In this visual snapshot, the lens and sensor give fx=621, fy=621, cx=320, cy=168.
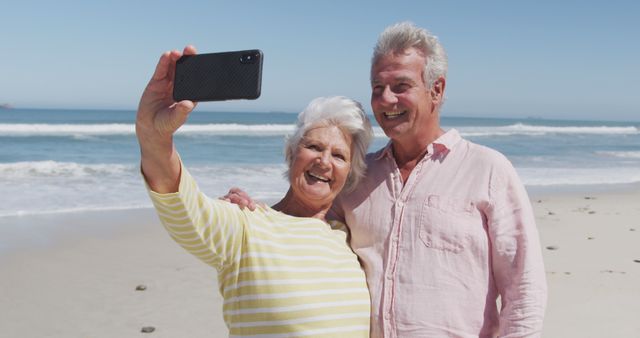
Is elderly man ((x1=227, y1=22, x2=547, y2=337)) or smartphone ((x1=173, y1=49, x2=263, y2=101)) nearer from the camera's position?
smartphone ((x1=173, y1=49, x2=263, y2=101))

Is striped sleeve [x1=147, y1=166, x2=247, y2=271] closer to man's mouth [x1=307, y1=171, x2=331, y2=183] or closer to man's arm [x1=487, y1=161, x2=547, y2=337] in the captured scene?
man's mouth [x1=307, y1=171, x2=331, y2=183]

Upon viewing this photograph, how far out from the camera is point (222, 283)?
2.29 metres

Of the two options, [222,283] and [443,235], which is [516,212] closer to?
[443,235]

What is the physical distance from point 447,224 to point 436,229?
5cm

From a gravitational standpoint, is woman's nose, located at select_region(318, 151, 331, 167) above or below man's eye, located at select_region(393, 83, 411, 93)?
below

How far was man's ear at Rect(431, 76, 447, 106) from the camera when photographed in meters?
2.56

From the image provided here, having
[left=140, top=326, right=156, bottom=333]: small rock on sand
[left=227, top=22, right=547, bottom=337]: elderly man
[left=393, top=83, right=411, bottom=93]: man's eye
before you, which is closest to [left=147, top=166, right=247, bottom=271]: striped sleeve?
[left=227, top=22, right=547, bottom=337]: elderly man

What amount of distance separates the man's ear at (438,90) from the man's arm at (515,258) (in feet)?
1.39

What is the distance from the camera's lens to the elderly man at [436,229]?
228 cm

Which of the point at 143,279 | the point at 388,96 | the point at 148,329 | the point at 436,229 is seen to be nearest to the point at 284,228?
the point at 436,229

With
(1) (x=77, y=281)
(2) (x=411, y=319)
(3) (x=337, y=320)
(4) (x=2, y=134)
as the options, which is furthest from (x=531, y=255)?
(4) (x=2, y=134)

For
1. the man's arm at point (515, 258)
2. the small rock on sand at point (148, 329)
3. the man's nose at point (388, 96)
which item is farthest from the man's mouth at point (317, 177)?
the small rock on sand at point (148, 329)

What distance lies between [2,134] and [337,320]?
88.4 feet

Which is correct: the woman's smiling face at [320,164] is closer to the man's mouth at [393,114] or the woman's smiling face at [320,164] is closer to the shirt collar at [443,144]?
the man's mouth at [393,114]
